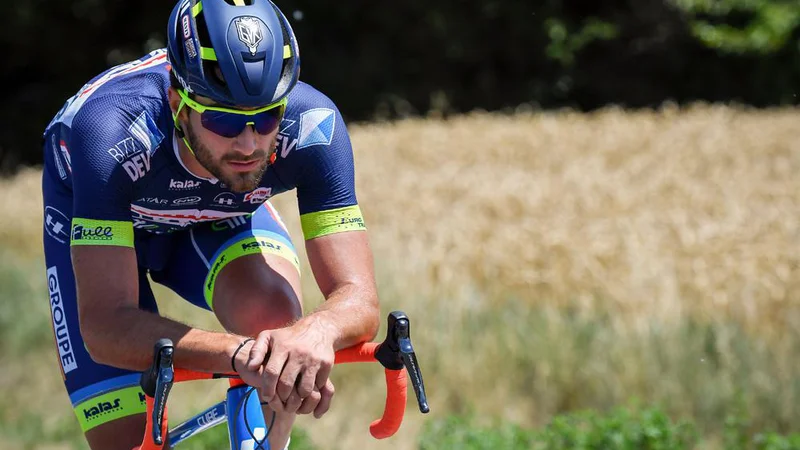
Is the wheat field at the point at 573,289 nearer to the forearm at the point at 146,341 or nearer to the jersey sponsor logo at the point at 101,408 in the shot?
the jersey sponsor logo at the point at 101,408

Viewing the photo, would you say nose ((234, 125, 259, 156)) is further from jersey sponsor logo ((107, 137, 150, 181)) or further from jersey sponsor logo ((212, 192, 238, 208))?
jersey sponsor logo ((212, 192, 238, 208))

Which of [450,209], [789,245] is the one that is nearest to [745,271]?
[789,245]

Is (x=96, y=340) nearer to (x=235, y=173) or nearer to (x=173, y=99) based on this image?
(x=235, y=173)

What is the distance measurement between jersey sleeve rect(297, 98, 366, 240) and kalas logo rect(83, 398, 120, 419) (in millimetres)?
837

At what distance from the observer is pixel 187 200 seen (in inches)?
144

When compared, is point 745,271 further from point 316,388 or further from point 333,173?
point 316,388

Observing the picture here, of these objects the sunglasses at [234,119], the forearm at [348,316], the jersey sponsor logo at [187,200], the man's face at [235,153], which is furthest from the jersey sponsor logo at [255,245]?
the sunglasses at [234,119]

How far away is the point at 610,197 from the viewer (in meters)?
9.94

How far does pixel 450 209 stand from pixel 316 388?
7.14m

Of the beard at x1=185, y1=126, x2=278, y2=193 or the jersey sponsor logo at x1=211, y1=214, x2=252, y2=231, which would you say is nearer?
the beard at x1=185, y1=126, x2=278, y2=193

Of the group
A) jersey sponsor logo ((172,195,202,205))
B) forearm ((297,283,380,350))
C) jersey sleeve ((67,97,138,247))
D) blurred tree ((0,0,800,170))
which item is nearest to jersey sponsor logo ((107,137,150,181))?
jersey sleeve ((67,97,138,247))

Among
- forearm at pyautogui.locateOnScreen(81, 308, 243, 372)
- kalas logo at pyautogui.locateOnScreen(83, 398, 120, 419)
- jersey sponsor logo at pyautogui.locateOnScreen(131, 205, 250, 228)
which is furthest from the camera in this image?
jersey sponsor logo at pyautogui.locateOnScreen(131, 205, 250, 228)

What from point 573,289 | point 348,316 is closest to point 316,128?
point 348,316

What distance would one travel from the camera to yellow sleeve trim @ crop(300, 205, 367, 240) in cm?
349
